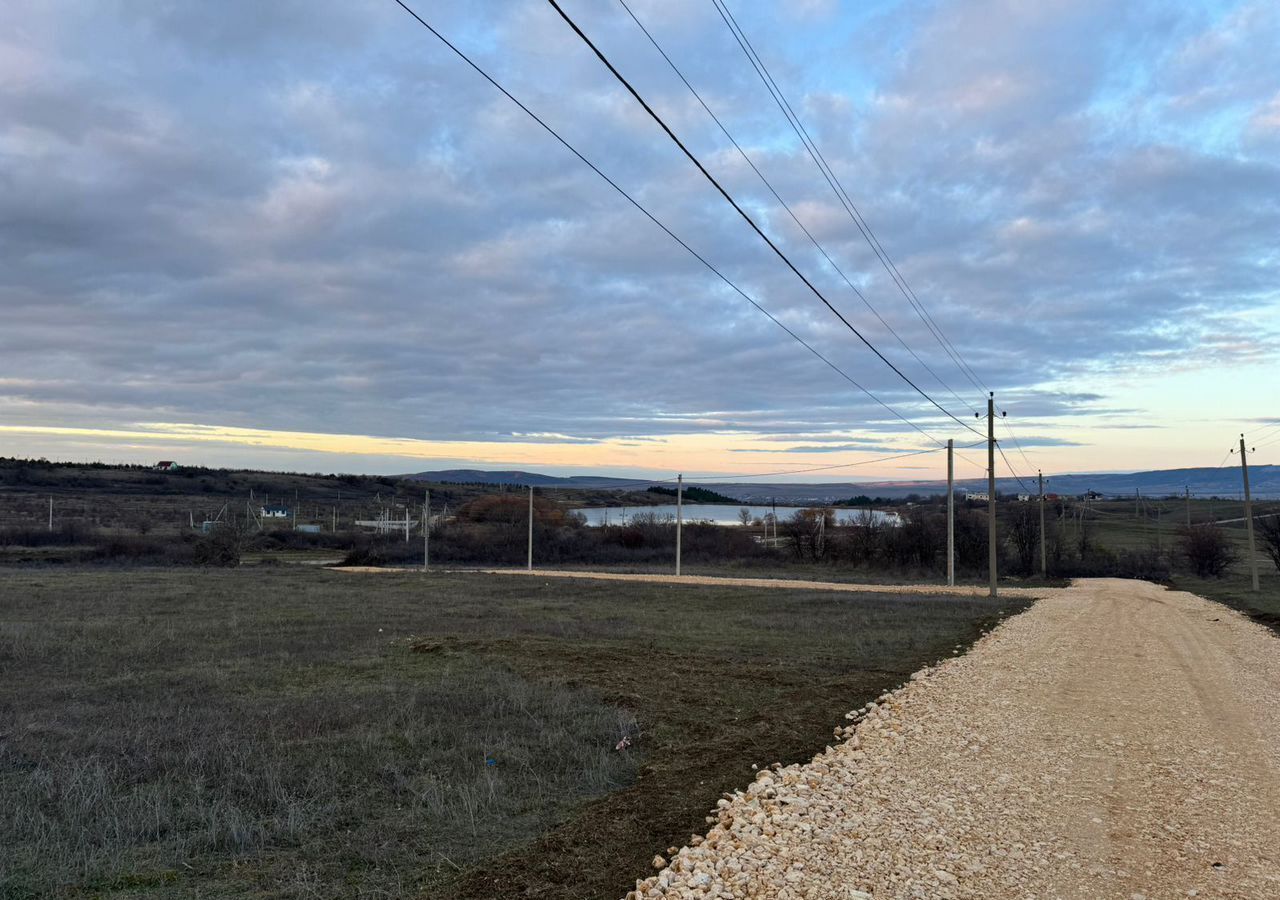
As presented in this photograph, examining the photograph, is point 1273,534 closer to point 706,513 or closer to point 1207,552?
point 1207,552

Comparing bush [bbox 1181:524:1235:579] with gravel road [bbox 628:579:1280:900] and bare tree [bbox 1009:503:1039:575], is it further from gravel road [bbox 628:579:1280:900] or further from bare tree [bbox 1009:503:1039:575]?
gravel road [bbox 628:579:1280:900]

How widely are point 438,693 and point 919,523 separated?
144 ft

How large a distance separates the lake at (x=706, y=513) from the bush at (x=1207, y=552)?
15.8m

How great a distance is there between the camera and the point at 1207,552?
4700 centimetres

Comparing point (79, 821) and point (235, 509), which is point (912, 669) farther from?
point (235, 509)

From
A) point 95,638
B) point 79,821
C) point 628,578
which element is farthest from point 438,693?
point 628,578

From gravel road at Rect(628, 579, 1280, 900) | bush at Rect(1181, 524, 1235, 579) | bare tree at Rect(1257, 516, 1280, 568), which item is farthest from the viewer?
bush at Rect(1181, 524, 1235, 579)

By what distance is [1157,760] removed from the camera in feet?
24.3

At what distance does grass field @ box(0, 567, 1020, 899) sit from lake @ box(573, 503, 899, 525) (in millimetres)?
37628

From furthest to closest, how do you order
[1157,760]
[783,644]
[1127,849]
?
[783,644], [1157,760], [1127,849]

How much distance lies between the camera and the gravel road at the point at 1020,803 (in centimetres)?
480

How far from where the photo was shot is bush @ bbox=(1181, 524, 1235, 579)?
46781mm

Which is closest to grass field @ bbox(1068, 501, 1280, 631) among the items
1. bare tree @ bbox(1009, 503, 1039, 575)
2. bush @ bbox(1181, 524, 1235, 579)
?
bush @ bbox(1181, 524, 1235, 579)

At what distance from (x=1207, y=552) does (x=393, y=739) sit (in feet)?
167
